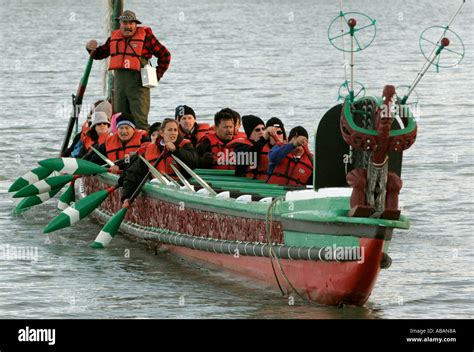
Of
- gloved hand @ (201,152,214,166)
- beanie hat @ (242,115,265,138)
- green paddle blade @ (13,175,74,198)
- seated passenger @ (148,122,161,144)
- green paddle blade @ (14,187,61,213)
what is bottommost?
green paddle blade @ (14,187,61,213)

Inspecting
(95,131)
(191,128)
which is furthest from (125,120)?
(95,131)

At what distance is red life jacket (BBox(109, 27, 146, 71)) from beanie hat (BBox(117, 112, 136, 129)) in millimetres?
839

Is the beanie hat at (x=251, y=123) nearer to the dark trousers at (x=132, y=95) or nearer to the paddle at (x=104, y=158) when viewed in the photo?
the paddle at (x=104, y=158)

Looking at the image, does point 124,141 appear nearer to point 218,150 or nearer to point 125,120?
point 125,120

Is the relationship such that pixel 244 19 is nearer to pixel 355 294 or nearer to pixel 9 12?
pixel 9 12

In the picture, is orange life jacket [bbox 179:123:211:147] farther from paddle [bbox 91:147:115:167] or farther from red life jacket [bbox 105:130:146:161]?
paddle [bbox 91:147:115:167]

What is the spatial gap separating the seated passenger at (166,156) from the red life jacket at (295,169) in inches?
44.0

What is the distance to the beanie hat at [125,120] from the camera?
611 inches

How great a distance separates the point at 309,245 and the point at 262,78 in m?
23.7

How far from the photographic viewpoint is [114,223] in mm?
14461

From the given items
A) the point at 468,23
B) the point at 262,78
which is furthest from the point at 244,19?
the point at 262,78

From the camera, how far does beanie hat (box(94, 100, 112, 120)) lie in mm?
16938

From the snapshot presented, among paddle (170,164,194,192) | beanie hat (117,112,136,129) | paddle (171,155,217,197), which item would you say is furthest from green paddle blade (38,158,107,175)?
paddle (171,155,217,197)

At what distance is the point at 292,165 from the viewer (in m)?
13.3
